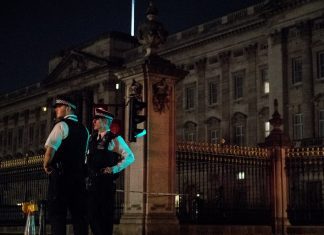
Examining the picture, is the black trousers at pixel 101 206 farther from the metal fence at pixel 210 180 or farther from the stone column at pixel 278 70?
the stone column at pixel 278 70

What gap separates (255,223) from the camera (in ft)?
54.9

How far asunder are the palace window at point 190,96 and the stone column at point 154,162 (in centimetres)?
4136

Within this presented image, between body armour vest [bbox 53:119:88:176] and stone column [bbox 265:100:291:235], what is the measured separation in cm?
964

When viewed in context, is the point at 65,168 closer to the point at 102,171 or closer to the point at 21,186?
the point at 102,171

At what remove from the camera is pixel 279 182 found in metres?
17.2

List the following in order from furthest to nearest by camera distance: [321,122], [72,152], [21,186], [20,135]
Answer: [20,135] < [321,122] < [21,186] < [72,152]

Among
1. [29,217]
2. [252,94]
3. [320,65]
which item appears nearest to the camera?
[29,217]

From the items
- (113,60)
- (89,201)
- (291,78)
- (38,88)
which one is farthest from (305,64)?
(38,88)

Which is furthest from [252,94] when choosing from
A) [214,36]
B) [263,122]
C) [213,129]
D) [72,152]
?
[72,152]

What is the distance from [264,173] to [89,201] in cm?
895

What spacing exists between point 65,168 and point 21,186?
33.1ft

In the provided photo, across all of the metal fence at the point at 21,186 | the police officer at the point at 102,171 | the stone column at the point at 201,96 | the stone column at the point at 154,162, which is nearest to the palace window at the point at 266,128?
the stone column at the point at 201,96

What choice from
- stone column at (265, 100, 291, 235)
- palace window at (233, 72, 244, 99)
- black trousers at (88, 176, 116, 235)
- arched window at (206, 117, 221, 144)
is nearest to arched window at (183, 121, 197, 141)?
arched window at (206, 117, 221, 144)

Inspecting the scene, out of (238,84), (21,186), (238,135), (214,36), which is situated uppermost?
(214,36)
